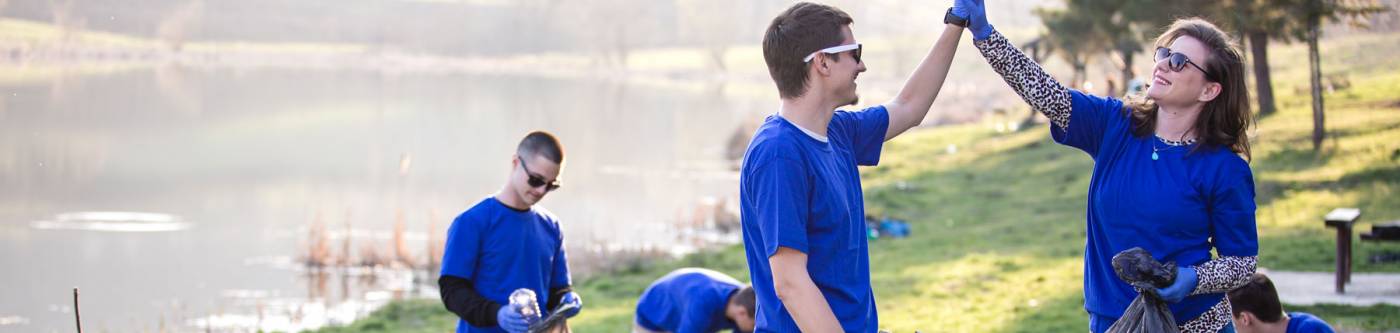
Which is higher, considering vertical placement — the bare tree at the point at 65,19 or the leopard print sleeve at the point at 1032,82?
the bare tree at the point at 65,19

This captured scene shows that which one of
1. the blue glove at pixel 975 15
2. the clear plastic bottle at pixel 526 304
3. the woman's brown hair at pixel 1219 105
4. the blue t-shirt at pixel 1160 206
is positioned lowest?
the clear plastic bottle at pixel 526 304

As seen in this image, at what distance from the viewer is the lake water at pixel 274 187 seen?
1903 cm

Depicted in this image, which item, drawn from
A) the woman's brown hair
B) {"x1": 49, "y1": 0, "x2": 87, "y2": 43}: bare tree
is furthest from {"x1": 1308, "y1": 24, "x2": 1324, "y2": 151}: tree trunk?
{"x1": 49, "y1": 0, "x2": 87, "y2": 43}: bare tree

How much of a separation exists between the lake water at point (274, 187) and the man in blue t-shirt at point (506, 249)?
35.1ft

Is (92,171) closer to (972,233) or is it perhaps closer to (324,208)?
(324,208)

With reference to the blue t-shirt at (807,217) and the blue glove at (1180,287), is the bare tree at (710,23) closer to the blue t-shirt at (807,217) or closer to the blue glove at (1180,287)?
the blue glove at (1180,287)

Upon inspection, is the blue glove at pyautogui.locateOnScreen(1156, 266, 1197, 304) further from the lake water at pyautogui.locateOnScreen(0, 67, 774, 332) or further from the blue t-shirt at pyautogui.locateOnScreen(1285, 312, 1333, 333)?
the lake water at pyautogui.locateOnScreen(0, 67, 774, 332)

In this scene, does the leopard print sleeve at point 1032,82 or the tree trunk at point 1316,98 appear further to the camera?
the tree trunk at point 1316,98

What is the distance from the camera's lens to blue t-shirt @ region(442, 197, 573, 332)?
5.80m

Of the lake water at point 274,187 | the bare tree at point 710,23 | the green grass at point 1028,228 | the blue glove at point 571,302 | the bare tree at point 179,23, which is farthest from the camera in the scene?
the bare tree at point 710,23

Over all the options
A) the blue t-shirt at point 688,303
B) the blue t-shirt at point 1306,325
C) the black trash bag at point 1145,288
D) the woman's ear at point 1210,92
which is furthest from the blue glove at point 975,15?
the blue t-shirt at point 688,303

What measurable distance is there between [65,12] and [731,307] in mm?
82819

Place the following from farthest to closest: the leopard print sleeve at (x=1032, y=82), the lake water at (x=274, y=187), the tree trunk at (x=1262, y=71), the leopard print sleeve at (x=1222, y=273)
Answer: the tree trunk at (x=1262, y=71)
the lake water at (x=274, y=187)
the leopard print sleeve at (x=1032, y=82)
the leopard print sleeve at (x=1222, y=273)

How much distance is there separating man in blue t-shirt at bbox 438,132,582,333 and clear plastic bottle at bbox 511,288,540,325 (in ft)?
0.69
